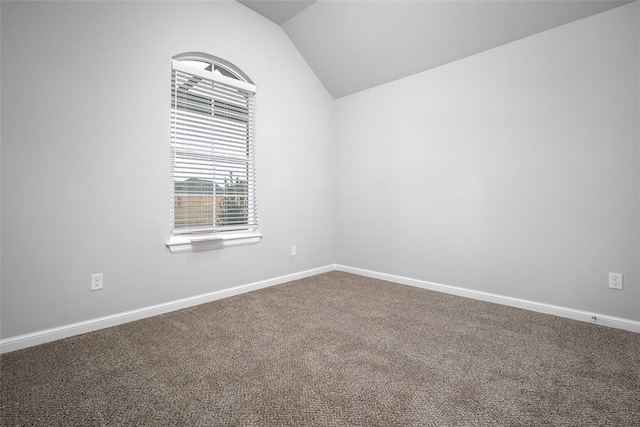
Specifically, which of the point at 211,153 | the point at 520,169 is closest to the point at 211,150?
the point at 211,153

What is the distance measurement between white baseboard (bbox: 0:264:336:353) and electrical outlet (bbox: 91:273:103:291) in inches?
8.8

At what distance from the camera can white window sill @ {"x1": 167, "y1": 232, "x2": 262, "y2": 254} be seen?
2.54 m

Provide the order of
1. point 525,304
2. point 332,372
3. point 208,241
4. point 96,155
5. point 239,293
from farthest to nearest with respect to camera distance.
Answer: point 239,293 → point 208,241 → point 525,304 → point 96,155 → point 332,372

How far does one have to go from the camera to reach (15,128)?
183cm

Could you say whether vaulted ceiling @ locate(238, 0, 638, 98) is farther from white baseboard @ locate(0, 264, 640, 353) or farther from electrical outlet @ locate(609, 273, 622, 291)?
white baseboard @ locate(0, 264, 640, 353)

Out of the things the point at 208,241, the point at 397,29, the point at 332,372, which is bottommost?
the point at 332,372

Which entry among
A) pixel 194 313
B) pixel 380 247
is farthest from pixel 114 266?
pixel 380 247

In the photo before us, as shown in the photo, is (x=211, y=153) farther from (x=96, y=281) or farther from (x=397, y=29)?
(x=397, y=29)

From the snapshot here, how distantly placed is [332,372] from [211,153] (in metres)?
2.18

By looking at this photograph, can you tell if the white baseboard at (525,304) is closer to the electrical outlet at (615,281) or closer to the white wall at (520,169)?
the white wall at (520,169)

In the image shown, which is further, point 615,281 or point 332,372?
point 615,281

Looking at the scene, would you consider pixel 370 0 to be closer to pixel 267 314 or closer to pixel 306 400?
pixel 267 314

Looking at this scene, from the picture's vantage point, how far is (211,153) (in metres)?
2.84

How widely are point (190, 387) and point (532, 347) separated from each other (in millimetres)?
1998
